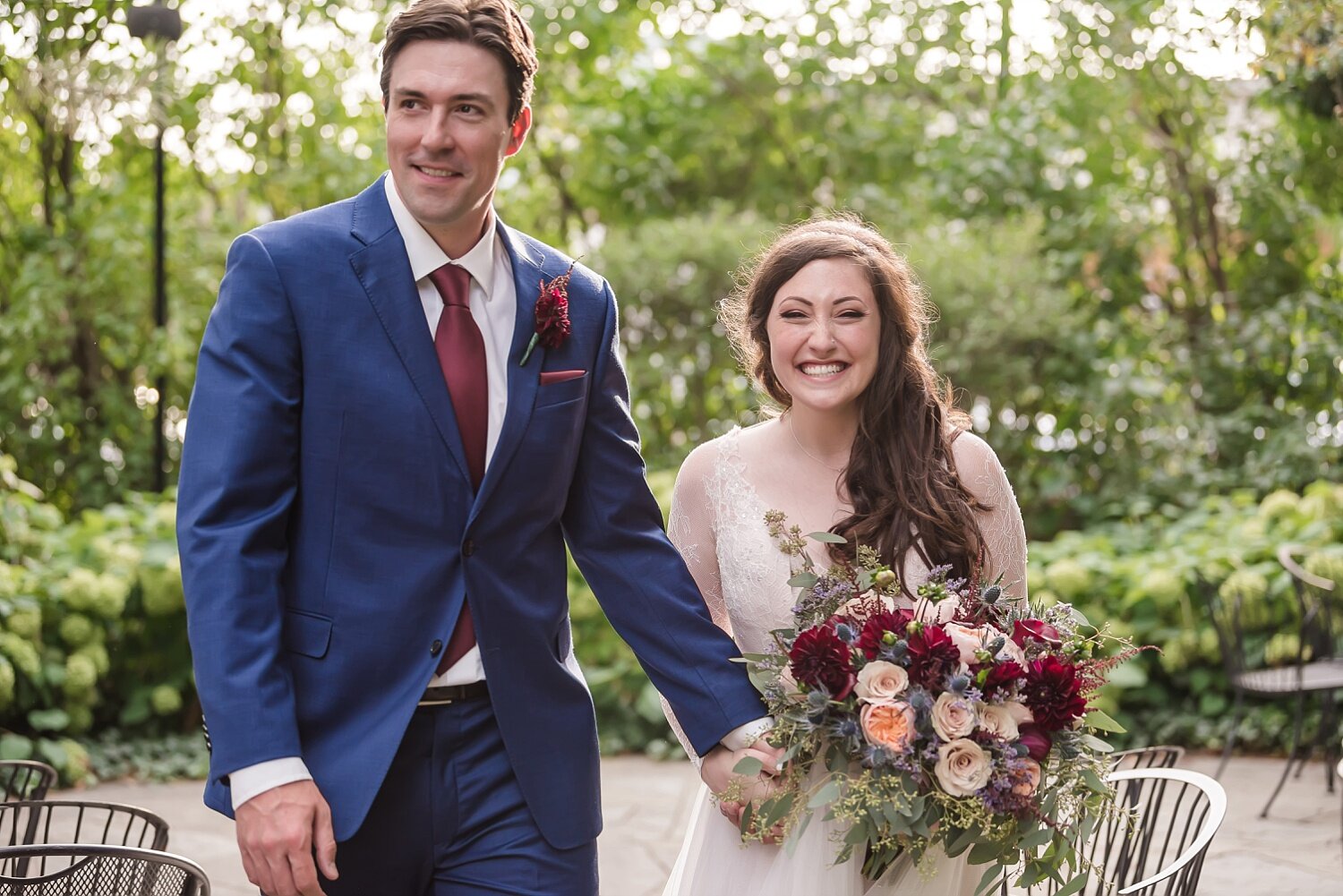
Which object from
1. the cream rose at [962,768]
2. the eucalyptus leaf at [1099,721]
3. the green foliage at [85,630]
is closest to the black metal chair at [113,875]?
the cream rose at [962,768]

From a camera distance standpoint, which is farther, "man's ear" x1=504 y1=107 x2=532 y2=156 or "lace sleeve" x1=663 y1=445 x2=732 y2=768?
"lace sleeve" x1=663 y1=445 x2=732 y2=768

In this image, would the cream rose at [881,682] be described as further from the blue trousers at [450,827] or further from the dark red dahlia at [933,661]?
the blue trousers at [450,827]

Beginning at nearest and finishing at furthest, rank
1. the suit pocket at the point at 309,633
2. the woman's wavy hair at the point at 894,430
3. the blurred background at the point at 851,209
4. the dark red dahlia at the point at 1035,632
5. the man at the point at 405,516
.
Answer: the man at the point at 405,516 < the suit pocket at the point at 309,633 < the dark red dahlia at the point at 1035,632 < the woman's wavy hair at the point at 894,430 < the blurred background at the point at 851,209

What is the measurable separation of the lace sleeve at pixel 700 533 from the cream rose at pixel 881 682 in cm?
87

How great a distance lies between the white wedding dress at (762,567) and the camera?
2.65m

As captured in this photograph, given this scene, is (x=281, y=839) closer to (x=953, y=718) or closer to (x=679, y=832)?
(x=953, y=718)

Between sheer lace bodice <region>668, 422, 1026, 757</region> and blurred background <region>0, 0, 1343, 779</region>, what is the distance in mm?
3786

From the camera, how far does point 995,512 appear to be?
2943mm

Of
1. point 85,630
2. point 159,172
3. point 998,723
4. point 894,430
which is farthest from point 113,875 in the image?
point 159,172

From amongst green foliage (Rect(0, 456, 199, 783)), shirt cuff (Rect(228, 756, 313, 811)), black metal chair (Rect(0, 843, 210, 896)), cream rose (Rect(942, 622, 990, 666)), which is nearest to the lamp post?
green foliage (Rect(0, 456, 199, 783))

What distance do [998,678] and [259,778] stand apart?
3.60 feet

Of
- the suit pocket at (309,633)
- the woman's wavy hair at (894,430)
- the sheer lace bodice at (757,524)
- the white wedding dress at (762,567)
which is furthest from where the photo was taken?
the sheer lace bodice at (757,524)

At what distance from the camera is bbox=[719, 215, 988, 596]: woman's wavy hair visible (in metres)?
2.82

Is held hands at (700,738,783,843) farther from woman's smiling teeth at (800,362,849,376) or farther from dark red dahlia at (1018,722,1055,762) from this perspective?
woman's smiling teeth at (800,362,849,376)
